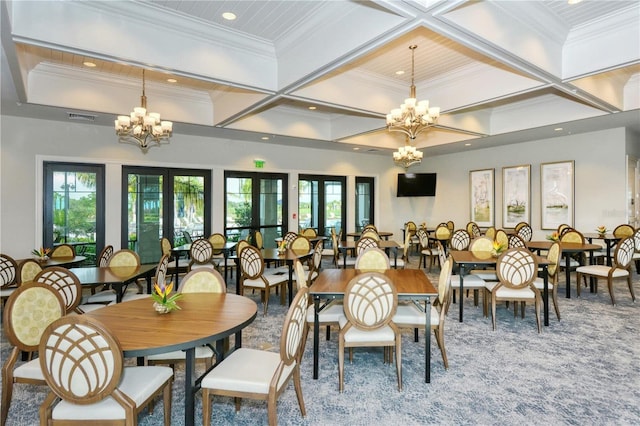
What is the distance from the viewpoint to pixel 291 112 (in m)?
7.80

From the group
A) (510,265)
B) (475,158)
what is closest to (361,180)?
(475,158)

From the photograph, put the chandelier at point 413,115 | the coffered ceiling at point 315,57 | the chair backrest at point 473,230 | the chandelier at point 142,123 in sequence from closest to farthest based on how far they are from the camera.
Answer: the coffered ceiling at point 315,57 < the chandelier at point 413,115 < the chandelier at point 142,123 < the chair backrest at point 473,230

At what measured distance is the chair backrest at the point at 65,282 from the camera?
3.09 m

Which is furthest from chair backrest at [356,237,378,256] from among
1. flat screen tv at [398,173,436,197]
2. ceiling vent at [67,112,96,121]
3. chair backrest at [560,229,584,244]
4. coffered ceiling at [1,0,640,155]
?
flat screen tv at [398,173,436,197]

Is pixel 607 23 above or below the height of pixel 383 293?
above

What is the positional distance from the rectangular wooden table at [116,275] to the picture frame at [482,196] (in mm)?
8866

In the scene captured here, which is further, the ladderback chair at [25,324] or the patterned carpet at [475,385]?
the patterned carpet at [475,385]

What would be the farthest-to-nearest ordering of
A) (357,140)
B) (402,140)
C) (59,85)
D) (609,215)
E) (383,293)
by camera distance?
(402,140) < (357,140) < (609,215) < (59,85) < (383,293)

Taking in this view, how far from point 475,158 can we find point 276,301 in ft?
25.4

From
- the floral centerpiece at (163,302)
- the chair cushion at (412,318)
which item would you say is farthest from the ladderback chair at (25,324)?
the chair cushion at (412,318)

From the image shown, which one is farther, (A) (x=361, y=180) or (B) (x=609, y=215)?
(A) (x=361, y=180)

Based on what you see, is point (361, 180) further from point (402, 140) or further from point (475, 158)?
point (475, 158)

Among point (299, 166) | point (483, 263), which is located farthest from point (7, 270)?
point (299, 166)

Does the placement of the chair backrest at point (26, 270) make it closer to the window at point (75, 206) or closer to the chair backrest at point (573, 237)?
the window at point (75, 206)
